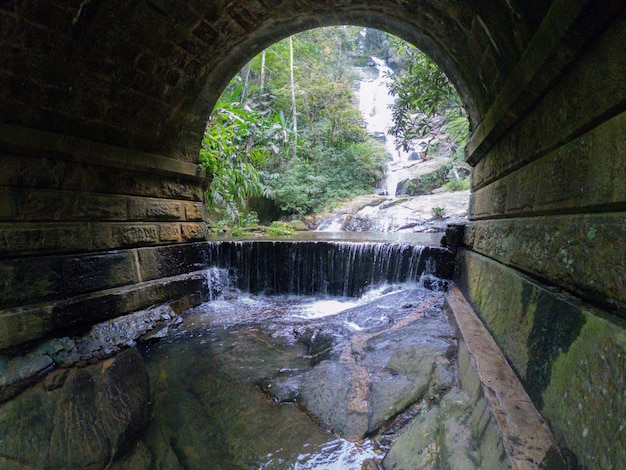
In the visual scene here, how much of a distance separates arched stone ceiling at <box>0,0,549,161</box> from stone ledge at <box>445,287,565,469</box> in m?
1.97

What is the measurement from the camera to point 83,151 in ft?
10.9

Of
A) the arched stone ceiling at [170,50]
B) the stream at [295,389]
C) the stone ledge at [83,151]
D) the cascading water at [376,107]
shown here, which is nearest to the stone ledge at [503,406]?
the stream at [295,389]

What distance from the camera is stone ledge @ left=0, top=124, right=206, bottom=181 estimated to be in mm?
2785

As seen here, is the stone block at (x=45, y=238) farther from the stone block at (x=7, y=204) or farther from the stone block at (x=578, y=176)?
the stone block at (x=578, y=176)

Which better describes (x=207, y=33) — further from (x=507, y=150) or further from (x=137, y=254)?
(x=507, y=150)

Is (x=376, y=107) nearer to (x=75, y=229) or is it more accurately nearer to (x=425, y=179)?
(x=425, y=179)

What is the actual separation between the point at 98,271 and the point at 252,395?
7.54ft

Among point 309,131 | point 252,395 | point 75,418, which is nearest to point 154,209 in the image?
point 75,418

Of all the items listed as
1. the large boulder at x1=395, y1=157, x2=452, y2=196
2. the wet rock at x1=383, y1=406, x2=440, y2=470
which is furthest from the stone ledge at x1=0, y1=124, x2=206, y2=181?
the large boulder at x1=395, y1=157, x2=452, y2=196

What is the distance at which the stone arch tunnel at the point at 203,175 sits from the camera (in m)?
1.21

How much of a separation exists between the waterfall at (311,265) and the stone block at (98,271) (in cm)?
169

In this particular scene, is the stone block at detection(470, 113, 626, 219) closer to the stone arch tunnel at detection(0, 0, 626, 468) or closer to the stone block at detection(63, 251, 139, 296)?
the stone arch tunnel at detection(0, 0, 626, 468)

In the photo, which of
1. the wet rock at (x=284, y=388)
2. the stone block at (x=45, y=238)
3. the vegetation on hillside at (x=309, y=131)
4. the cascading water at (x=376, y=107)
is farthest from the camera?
the cascading water at (x=376, y=107)

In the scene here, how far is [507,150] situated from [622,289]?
1.83 m
